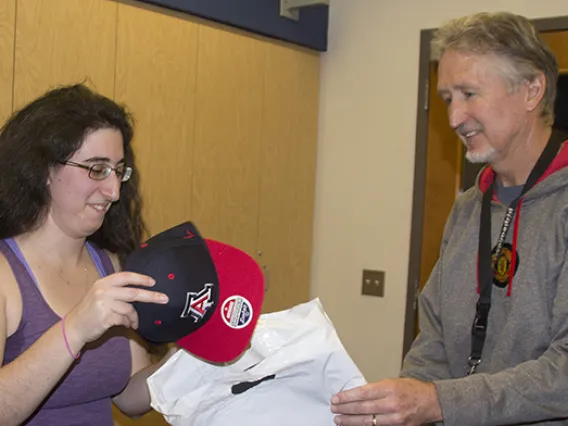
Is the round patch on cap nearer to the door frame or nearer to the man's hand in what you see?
the man's hand

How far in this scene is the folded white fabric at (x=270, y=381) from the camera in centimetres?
143

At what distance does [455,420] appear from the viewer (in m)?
1.56

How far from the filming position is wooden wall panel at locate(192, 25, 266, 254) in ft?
9.64

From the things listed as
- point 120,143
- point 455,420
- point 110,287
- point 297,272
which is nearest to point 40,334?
point 110,287

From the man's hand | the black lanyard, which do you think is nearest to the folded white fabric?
the man's hand

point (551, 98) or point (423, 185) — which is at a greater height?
point (551, 98)

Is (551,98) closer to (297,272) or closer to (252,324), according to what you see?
(252,324)

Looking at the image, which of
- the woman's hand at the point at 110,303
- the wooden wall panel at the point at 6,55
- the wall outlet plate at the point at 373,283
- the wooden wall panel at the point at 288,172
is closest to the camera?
the woman's hand at the point at 110,303

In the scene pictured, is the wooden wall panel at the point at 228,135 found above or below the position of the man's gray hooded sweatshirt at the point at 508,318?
above

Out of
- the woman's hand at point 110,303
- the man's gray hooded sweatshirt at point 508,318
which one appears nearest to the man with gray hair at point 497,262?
the man's gray hooded sweatshirt at point 508,318

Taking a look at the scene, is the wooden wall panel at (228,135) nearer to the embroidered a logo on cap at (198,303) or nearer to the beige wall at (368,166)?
the beige wall at (368,166)

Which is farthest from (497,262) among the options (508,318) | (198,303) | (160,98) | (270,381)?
(160,98)

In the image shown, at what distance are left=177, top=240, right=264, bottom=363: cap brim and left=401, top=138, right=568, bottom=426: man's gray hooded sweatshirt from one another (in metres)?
0.46

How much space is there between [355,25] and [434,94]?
525mm
